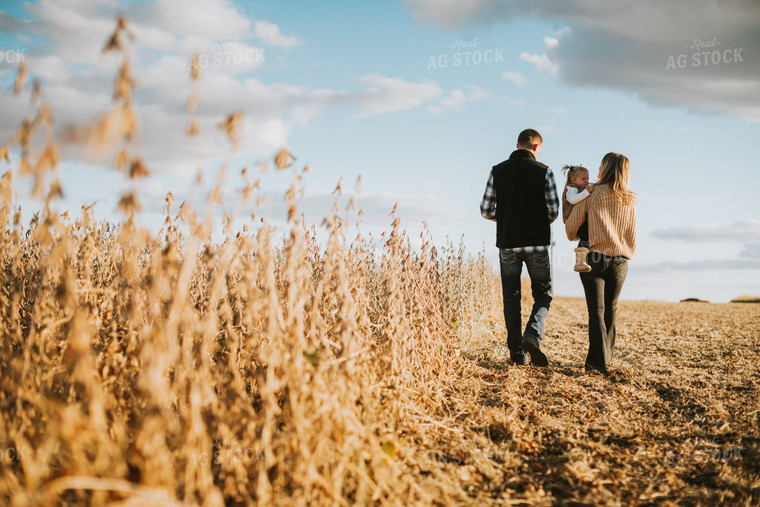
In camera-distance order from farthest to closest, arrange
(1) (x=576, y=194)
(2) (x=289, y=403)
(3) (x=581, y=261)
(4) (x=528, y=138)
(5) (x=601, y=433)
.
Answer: (4) (x=528, y=138) → (1) (x=576, y=194) → (3) (x=581, y=261) → (5) (x=601, y=433) → (2) (x=289, y=403)

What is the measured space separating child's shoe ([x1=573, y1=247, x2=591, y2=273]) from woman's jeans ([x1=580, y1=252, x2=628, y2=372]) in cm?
7

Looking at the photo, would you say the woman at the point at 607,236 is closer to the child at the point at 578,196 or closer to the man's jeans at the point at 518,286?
the child at the point at 578,196

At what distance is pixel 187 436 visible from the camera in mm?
1668

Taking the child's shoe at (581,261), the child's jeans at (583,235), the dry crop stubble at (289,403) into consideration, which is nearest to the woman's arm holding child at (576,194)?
the child's jeans at (583,235)

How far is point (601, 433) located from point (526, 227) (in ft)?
6.94

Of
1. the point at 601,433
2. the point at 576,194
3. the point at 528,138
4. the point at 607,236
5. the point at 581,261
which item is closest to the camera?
the point at 601,433

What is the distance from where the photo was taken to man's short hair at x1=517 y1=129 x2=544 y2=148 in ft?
16.5

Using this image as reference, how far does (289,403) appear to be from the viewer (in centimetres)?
223

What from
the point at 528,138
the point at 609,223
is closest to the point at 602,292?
the point at 609,223

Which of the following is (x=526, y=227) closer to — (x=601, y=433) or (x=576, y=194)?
(x=576, y=194)

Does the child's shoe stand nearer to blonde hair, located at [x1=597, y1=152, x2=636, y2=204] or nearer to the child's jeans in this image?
the child's jeans

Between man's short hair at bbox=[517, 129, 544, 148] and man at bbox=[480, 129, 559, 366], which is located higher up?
man's short hair at bbox=[517, 129, 544, 148]

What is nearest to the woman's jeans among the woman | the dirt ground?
the woman

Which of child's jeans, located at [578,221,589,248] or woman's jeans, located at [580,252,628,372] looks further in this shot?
child's jeans, located at [578,221,589,248]
